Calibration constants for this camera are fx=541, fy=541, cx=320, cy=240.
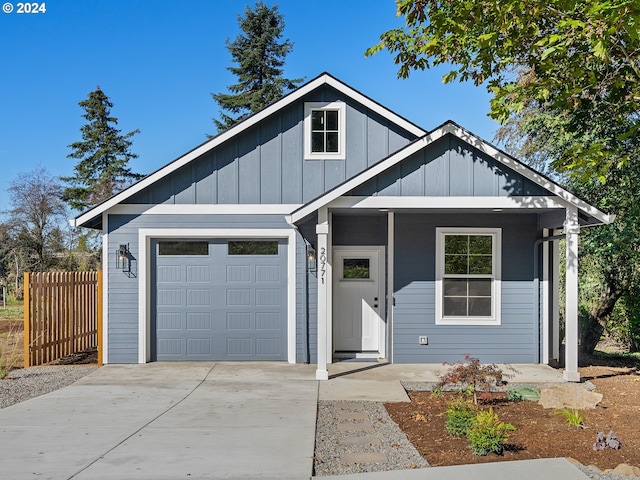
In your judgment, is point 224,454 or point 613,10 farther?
point 613,10

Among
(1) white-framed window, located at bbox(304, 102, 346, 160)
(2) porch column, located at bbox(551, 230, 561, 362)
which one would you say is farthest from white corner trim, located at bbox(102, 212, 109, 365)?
(2) porch column, located at bbox(551, 230, 561, 362)

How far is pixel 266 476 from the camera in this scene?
4789 millimetres

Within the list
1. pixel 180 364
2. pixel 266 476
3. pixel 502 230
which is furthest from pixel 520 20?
pixel 180 364

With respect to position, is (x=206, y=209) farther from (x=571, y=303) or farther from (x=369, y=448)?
(x=571, y=303)

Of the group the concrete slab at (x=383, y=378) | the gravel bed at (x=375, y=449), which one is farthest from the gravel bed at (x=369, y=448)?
the concrete slab at (x=383, y=378)

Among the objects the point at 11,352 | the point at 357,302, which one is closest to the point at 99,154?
the point at 11,352

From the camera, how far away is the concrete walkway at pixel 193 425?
488cm

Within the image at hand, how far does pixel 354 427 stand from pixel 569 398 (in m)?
3.09

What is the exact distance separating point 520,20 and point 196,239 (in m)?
6.95

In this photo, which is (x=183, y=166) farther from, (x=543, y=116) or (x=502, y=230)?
(x=543, y=116)

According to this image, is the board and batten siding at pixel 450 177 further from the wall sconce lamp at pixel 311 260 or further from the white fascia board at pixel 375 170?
the wall sconce lamp at pixel 311 260

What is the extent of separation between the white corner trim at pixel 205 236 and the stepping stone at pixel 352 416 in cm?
367

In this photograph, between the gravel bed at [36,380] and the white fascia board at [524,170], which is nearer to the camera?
the gravel bed at [36,380]

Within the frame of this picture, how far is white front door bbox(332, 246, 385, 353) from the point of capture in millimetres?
10969
